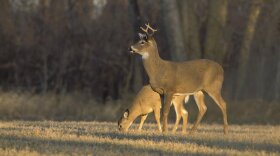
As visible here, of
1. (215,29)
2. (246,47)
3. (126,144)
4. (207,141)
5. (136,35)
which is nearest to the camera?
(126,144)

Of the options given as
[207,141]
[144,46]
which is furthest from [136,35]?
[207,141]

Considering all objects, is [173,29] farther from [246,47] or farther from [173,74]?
[173,74]

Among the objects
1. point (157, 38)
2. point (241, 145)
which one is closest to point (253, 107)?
point (157, 38)

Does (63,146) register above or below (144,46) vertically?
below

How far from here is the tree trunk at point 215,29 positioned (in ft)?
98.5

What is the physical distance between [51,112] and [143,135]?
1422 centimetres

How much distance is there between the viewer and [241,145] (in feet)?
45.0

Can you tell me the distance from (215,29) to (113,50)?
6074mm

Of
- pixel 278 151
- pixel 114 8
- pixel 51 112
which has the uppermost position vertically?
pixel 278 151

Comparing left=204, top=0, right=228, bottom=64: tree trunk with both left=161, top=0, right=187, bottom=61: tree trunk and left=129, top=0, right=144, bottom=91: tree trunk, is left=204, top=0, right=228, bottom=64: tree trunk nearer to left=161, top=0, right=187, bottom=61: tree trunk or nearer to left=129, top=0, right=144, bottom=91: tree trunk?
left=161, top=0, right=187, bottom=61: tree trunk

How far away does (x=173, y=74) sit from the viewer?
17.3 m

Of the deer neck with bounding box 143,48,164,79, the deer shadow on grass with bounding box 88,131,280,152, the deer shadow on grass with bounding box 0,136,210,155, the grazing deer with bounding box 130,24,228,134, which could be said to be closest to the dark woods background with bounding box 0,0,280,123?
the grazing deer with bounding box 130,24,228,134

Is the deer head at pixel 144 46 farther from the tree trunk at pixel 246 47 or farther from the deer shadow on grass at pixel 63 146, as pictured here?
the tree trunk at pixel 246 47

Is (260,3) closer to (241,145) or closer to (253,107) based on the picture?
(253,107)
